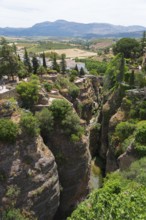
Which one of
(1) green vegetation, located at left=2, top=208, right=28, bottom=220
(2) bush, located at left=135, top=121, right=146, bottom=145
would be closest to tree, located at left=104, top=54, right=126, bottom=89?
(2) bush, located at left=135, top=121, right=146, bottom=145

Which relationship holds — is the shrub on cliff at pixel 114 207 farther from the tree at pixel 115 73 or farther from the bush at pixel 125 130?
the tree at pixel 115 73

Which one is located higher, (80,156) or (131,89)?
(131,89)

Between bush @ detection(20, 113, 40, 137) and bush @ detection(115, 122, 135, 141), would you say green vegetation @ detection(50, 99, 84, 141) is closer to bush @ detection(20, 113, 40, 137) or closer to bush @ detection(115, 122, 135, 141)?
bush @ detection(20, 113, 40, 137)

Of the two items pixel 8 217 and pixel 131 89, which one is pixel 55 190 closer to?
pixel 8 217

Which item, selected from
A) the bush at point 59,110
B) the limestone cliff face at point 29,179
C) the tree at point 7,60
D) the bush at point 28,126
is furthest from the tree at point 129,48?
the limestone cliff face at point 29,179

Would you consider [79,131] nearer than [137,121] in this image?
Yes

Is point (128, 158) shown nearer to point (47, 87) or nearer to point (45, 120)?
point (45, 120)

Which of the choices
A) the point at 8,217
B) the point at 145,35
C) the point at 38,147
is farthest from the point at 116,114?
the point at 145,35

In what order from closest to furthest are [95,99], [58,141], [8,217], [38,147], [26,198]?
[8,217], [26,198], [38,147], [58,141], [95,99]
